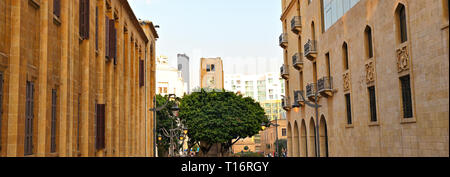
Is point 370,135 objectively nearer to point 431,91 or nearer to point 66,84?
point 431,91

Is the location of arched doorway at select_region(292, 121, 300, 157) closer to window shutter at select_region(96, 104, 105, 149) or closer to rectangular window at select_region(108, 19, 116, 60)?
rectangular window at select_region(108, 19, 116, 60)

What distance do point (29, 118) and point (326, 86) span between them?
22.2 meters

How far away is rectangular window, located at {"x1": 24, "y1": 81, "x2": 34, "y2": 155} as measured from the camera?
12.7 meters

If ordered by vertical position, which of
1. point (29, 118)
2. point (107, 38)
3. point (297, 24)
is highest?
point (297, 24)

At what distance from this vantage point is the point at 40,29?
13.7 meters

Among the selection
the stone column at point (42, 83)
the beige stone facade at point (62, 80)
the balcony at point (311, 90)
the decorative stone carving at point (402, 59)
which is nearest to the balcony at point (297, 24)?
the balcony at point (311, 90)

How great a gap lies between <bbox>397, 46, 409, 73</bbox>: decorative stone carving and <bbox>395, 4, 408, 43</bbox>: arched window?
0.58 meters

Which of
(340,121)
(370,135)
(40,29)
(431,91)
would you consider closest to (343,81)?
(340,121)

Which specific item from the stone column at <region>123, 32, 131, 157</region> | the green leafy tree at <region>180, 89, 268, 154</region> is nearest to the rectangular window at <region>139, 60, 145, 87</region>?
the stone column at <region>123, 32, 131, 157</region>

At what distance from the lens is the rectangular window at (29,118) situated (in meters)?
12.7

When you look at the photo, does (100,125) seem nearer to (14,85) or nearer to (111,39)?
(111,39)

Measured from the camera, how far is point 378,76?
22.6 meters

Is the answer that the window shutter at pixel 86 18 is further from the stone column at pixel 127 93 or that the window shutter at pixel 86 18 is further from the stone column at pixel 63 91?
the stone column at pixel 127 93

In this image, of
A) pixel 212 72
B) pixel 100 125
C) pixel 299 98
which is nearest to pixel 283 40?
pixel 299 98
